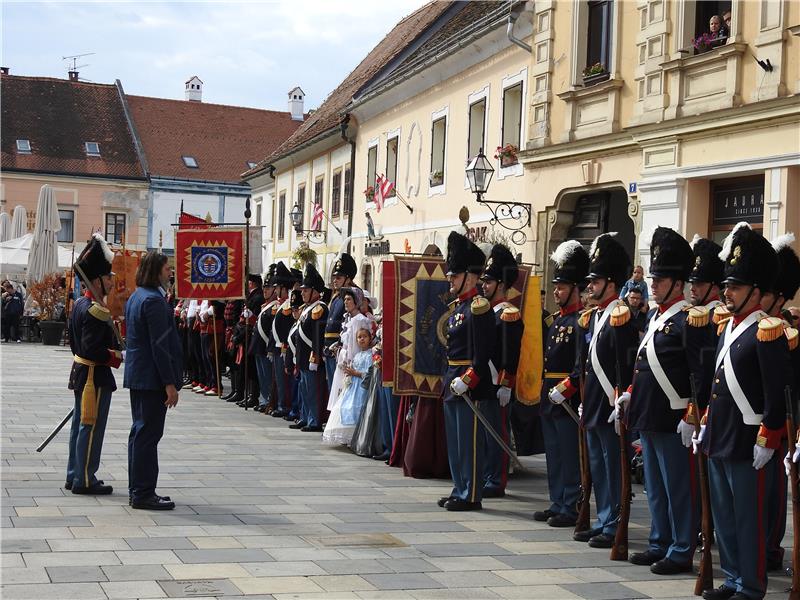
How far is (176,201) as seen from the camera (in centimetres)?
5497

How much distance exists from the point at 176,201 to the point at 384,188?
30.6 m

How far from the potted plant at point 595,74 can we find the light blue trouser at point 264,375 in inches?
253

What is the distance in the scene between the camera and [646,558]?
7375mm

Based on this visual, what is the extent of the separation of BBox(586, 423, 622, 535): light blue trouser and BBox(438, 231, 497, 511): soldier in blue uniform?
1.20 meters

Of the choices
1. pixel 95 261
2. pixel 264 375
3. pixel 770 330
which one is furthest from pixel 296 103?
pixel 770 330

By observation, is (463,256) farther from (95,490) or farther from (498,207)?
(498,207)

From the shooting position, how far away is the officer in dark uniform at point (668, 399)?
717cm

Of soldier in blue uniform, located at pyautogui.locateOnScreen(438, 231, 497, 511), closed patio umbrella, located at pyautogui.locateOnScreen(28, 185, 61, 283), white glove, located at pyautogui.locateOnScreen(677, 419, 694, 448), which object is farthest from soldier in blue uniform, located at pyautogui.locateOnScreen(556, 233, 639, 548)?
closed patio umbrella, located at pyautogui.locateOnScreen(28, 185, 61, 283)

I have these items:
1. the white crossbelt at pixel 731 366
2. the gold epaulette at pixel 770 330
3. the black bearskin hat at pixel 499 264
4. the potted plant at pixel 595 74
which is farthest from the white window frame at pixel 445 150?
the gold epaulette at pixel 770 330

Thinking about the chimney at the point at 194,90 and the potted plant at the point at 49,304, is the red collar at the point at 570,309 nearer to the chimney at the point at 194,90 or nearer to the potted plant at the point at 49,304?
the potted plant at the point at 49,304

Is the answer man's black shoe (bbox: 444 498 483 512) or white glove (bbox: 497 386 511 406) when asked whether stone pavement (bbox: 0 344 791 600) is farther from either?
white glove (bbox: 497 386 511 406)

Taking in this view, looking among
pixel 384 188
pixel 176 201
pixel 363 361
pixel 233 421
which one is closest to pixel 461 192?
pixel 384 188

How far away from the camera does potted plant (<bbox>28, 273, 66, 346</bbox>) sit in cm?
3200

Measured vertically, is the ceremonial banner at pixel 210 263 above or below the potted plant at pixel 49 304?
above
